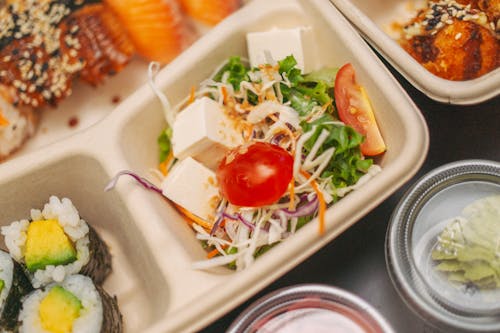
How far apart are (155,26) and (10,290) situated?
1.01 meters

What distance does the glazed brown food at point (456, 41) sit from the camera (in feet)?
5.88

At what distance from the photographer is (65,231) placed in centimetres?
182

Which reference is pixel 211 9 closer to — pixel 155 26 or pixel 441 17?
pixel 155 26

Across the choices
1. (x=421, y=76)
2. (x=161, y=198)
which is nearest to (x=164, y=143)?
(x=161, y=198)

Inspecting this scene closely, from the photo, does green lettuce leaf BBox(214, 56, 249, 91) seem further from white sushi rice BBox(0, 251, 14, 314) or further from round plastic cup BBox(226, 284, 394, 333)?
white sushi rice BBox(0, 251, 14, 314)

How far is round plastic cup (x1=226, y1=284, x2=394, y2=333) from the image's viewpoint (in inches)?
63.6

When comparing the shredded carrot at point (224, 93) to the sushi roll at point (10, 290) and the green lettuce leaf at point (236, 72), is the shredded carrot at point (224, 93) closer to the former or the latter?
the green lettuce leaf at point (236, 72)

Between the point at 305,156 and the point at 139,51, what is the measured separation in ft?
2.92

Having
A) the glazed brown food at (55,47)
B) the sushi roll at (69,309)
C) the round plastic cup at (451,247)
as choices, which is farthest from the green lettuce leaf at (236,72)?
the sushi roll at (69,309)

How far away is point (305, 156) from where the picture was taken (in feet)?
5.61

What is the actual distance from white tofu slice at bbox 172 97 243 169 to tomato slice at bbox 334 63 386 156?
0.32 m

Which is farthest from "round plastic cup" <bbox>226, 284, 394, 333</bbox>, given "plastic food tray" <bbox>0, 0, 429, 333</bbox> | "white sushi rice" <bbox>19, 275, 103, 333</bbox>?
"white sushi rice" <bbox>19, 275, 103, 333</bbox>

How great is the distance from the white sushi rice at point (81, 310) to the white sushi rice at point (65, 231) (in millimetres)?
31

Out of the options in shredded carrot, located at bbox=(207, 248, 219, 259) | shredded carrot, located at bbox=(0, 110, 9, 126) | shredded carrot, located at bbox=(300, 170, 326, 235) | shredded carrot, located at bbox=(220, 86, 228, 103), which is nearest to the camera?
shredded carrot, located at bbox=(300, 170, 326, 235)
